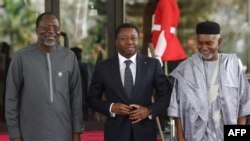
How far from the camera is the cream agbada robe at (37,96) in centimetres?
452

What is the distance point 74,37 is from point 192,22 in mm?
1824

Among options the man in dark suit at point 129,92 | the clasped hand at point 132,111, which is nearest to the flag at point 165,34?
the man in dark suit at point 129,92

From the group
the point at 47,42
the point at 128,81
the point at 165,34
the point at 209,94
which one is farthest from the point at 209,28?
the point at 165,34

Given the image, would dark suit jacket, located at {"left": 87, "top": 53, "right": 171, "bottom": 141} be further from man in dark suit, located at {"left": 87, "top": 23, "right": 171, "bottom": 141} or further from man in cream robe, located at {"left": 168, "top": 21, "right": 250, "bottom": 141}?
man in cream robe, located at {"left": 168, "top": 21, "right": 250, "bottom": 141}

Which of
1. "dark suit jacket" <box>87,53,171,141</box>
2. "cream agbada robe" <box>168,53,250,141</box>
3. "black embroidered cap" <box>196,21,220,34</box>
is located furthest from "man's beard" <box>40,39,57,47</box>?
"black embroidered cap" <box>196,21,220,34</box>

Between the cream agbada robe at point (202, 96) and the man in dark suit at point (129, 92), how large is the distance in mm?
214

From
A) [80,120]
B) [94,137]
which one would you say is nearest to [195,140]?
[80,120]

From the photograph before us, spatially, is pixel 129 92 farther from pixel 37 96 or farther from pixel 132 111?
pixel 37 96

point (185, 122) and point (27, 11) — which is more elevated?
point (27, 11)

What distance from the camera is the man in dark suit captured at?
15.1 feet

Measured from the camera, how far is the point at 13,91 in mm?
4520

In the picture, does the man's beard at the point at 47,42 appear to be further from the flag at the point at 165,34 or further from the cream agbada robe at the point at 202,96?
the flag at the point at 165,34

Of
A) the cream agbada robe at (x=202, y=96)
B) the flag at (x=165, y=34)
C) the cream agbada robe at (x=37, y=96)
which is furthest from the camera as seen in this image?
the flag at (x=165, y=34)

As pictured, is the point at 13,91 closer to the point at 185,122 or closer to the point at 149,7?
the point at 185,122
